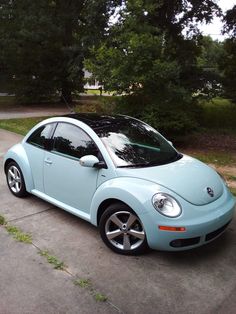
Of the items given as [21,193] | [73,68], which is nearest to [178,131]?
[21,193]

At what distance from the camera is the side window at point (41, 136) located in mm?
5141

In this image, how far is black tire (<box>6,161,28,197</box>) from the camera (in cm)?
552

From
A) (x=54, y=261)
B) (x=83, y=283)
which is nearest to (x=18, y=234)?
(x=54, y=261)

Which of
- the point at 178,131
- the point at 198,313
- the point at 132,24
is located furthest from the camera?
the point at 178,131

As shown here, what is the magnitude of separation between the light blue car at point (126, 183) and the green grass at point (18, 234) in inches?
24.0

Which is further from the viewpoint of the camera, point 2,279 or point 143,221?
point 143,221

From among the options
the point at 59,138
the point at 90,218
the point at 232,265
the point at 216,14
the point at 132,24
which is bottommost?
the point at 232,265

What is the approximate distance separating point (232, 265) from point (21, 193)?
3.28 meters

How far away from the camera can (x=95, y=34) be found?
13.9 m

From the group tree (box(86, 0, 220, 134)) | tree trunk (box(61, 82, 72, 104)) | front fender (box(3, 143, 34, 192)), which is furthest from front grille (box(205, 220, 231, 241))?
tree trunk (box(61, 82, 72, 104))

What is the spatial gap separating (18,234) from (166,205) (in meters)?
1.91

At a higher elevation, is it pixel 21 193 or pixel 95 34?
pixel 95 34

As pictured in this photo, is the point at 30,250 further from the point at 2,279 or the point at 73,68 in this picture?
the point at 73,68

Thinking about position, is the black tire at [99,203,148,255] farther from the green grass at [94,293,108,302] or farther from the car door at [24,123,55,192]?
the car door at [24,123,55,192]
